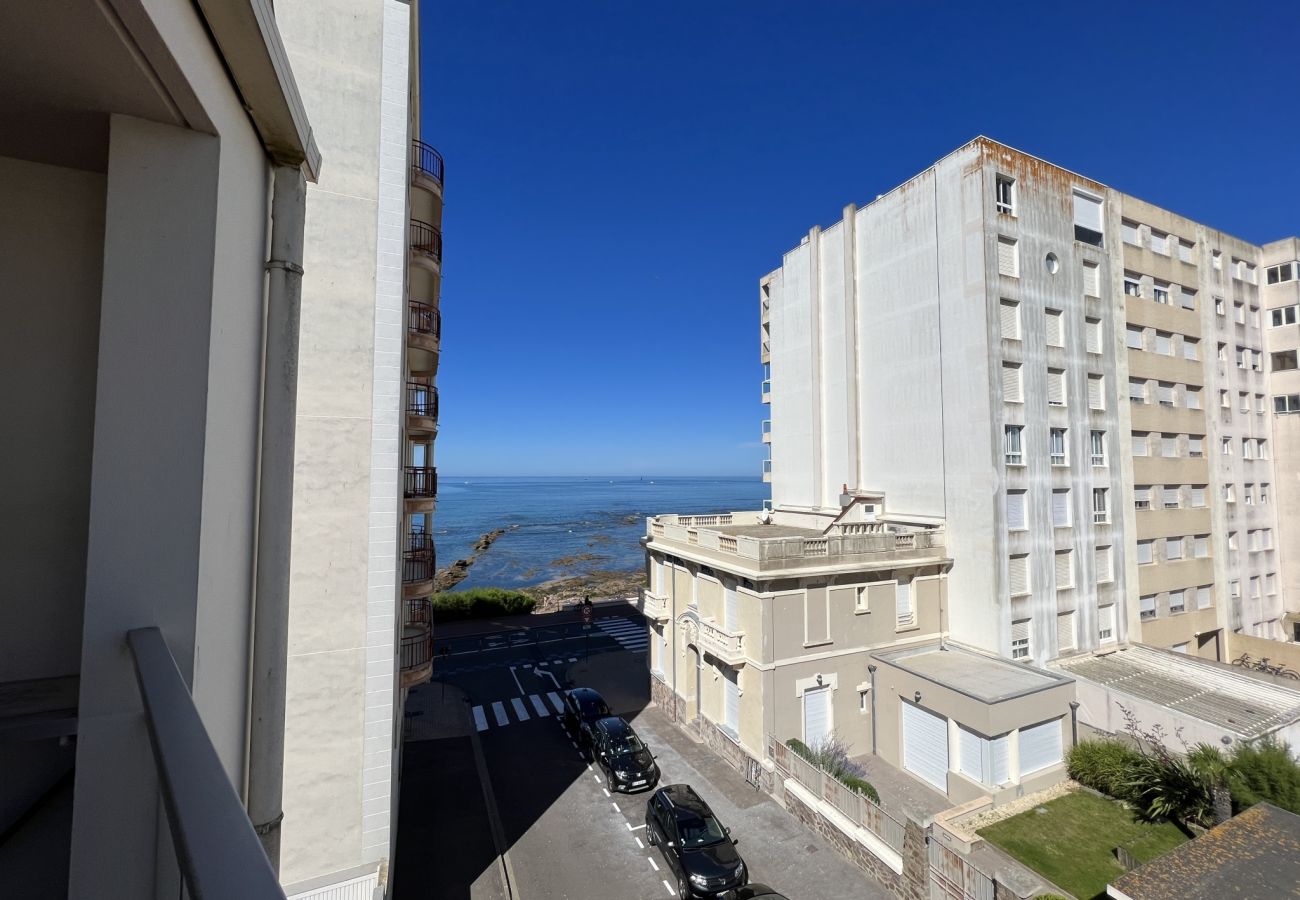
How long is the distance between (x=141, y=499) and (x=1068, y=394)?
83.7 feet

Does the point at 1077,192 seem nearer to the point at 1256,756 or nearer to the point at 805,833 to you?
the point at 1256,756

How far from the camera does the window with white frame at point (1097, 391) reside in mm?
21734

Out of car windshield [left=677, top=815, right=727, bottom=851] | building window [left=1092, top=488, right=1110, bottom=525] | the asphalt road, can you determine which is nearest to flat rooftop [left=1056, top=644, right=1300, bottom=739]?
building window [left=1092, top=488, right=1110, bottom=525]

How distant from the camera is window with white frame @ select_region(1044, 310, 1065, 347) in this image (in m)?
20.7

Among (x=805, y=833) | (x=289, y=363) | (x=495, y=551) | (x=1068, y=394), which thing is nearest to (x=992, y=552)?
(x=1068, y=394)

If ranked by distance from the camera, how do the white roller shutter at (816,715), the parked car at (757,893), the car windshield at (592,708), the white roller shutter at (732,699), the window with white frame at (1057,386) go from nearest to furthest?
the parked car at (757,893)
the white roller shutter at (816,715)
the white roller shutter at (732,699)
the car windshield at (592,708)
the window with white frame at (1057,386)

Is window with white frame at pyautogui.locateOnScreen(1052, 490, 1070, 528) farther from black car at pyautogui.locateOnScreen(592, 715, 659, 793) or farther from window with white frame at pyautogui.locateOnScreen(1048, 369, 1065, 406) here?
black car at pyautogui.locateOnScreen(592, 715, 659, 793)

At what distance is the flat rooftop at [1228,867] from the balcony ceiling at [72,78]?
1422 centimetres

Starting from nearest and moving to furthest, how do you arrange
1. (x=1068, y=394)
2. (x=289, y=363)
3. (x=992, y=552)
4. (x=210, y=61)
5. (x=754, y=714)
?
1. (x=210, y=61)
2. (x=289, y=363)
3. (x=754, y=714)
4. (x=992, y=552)
5. (x=1068, y=394)

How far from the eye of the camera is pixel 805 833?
13.8 metres

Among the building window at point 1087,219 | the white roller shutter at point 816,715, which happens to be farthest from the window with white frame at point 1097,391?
the white roller shutter at point 816,715

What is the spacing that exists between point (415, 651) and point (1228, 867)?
15.4 metres

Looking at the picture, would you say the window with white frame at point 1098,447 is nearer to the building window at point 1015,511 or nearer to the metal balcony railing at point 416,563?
the building window at point 1015,511

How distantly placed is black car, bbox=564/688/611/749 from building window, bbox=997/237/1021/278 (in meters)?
20.9
